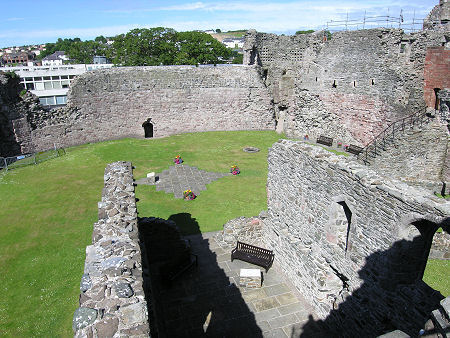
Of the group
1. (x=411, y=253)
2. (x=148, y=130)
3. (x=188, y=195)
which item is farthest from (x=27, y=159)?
(x=411, y=253)

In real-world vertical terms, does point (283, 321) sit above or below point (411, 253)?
below

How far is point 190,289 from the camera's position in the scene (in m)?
9.39

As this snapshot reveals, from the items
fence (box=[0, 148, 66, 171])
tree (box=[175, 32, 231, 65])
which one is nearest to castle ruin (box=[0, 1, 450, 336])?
fence (box=[0, 148, 66, 171])

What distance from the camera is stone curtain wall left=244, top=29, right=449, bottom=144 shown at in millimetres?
17875

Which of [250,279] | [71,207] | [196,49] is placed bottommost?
[250,279]

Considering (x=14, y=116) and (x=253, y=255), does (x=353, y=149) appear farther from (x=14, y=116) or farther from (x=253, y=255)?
(x=14, y=116)

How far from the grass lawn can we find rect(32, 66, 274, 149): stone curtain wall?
1197 mm

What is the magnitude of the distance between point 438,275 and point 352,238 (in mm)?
4401

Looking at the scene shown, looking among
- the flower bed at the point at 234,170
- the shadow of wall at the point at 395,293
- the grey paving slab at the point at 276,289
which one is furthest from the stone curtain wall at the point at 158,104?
the shadow of wall at the point at 395,293

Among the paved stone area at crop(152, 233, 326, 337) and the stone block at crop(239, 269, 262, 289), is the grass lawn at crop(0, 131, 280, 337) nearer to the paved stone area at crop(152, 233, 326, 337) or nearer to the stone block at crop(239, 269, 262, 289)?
the paved stone area at crop(152, 233, 326, 337)

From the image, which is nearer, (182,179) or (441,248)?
(441,248)

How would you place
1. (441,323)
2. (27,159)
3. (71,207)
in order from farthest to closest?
(27,159), (71,207), (441,323)

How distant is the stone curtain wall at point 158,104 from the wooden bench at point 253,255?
16.0m

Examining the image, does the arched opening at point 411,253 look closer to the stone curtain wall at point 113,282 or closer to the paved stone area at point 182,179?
the stone curtain wall at point 113,282
